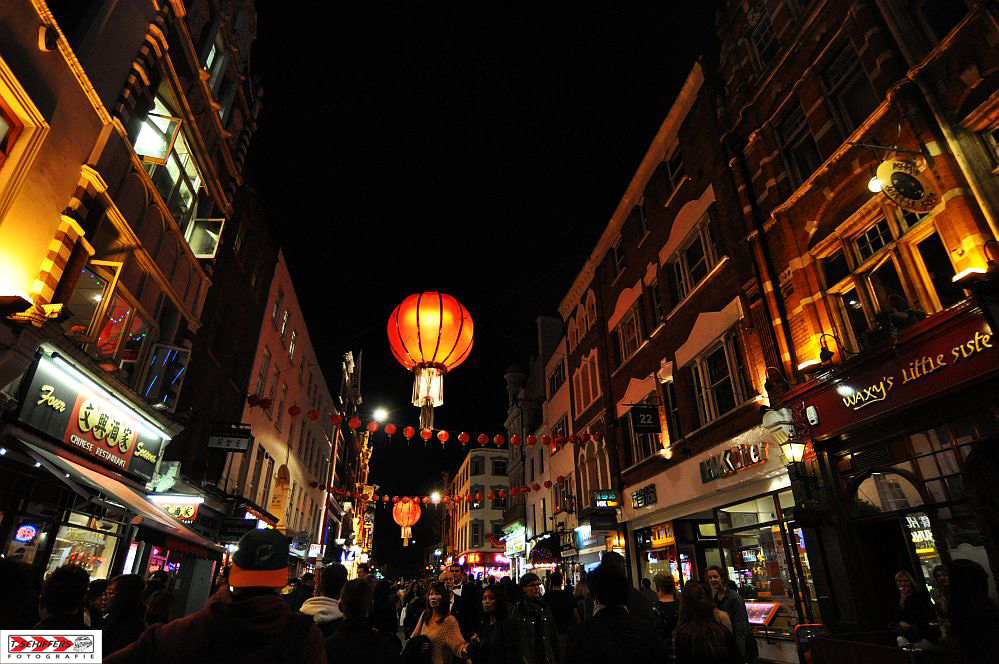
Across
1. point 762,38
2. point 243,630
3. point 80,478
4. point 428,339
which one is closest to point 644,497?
point 428,339

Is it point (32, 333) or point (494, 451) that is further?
point (494, 451)

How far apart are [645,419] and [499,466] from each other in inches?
1748

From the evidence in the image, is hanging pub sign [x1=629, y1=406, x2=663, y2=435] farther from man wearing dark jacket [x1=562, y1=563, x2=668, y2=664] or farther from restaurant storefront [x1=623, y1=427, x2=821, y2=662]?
man wearing dark jacket [x1=562, y1=563, x2=668, y2=664]

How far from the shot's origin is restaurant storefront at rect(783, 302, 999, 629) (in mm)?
7730

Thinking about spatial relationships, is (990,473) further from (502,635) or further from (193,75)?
(193,75)

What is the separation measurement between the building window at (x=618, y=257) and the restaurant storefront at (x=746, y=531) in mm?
9684

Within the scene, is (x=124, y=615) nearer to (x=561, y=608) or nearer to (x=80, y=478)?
(x=561, y=608)

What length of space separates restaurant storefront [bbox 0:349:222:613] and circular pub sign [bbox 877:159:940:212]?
14.4 meters

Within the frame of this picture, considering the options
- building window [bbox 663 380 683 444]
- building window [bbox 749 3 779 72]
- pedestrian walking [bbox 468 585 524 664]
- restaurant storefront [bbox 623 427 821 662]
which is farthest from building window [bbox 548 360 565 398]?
pedestrian walking [bbox 468 585 524 664]

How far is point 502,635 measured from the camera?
569 cm

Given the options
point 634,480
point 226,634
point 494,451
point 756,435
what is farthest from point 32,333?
point 494,451

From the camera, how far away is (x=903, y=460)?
8.98 metres

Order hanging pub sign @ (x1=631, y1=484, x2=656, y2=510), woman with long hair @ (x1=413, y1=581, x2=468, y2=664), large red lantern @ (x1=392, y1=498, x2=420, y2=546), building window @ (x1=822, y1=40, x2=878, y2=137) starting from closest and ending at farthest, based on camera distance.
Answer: woman with long hair @ (x1=413, y1=581, x2=468, y2=664)
building window @ (x1=822, y1=40, x2=878, y2=137)
hanging pub sign @ (x1=631, y1=484, x2=656, y2=510)
large red lantern @ (x1=392, y1=498, x2=420, y2=546)

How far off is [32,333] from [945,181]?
15123 mm
